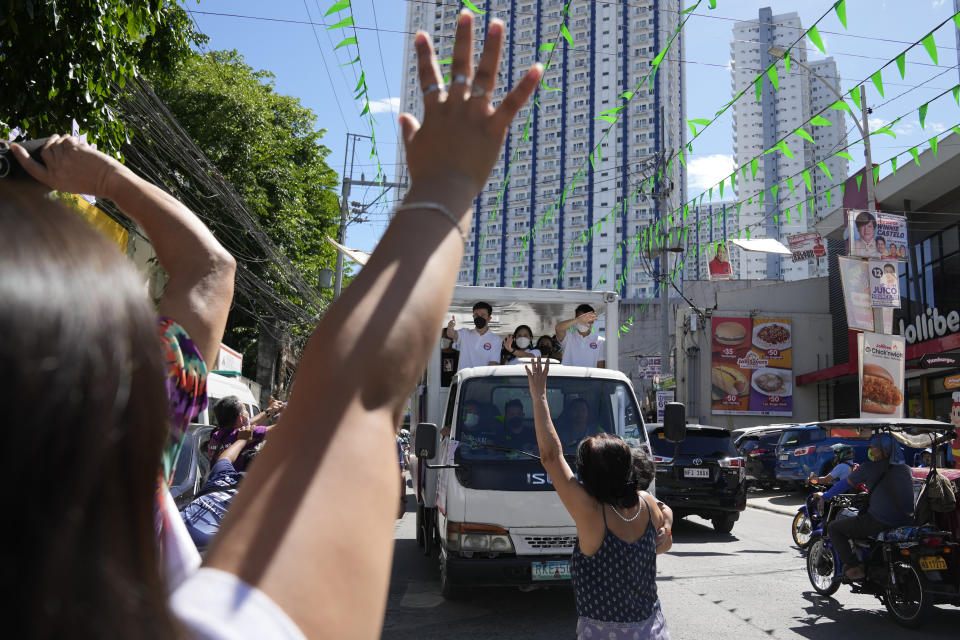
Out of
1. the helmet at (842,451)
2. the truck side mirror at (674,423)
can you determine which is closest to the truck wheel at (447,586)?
the truck side mirror at (674,423)

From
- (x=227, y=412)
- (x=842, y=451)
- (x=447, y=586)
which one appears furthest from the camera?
(x=842, y=451)

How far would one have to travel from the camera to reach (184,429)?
44.9 inches

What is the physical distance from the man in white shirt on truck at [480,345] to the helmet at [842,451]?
1168 cm

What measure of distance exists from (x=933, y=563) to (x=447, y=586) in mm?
4433

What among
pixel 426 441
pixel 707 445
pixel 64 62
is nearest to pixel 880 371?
pixel 707 445

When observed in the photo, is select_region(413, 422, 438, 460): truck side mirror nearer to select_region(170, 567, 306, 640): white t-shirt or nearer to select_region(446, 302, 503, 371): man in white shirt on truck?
select_region(446, 302, 503, 371): man in white shirt on truck

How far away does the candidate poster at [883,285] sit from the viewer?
15.1 m

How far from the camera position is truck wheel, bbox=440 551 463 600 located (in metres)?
6.64

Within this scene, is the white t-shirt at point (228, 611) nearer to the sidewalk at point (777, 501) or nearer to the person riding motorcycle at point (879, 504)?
the person riding motorcycle at point (879, 504)

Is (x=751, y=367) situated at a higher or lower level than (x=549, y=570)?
higher

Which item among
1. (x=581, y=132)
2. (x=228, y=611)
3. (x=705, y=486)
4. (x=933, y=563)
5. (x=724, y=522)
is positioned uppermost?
(x=581, y=132)

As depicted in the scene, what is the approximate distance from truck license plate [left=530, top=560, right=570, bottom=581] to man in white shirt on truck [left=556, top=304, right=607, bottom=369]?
9.16 ft

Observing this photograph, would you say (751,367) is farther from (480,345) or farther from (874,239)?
(480,345)

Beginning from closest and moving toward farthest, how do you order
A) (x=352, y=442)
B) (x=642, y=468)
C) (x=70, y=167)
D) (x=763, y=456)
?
(x=352, y=442) < (x=70, y=167) < (x=642, y=468) < (x=763, y=456)
